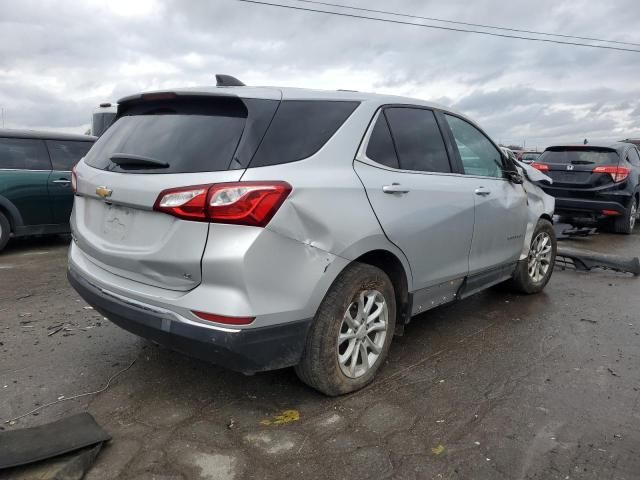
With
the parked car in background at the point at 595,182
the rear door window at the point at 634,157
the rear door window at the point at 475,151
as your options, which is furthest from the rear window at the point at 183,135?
the rear door window at the point at 634,157

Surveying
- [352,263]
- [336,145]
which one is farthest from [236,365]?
[336,145]

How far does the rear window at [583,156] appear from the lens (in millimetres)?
9167

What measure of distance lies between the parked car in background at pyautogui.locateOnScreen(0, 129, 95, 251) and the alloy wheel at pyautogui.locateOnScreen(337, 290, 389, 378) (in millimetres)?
Answer: 5356

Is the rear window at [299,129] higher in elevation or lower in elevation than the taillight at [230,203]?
higher

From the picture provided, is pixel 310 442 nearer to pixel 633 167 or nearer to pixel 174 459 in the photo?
pixel 174 459

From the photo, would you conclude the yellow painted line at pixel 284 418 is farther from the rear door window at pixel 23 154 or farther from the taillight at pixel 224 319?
the rear door window at pixel 23 154

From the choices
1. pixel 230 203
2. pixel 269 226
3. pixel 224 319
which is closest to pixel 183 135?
pixel 230 203

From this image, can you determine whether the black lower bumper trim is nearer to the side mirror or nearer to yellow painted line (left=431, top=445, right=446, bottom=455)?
the side mirror

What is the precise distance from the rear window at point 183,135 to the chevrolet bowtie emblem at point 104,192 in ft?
0.43

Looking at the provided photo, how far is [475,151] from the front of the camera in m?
4.26

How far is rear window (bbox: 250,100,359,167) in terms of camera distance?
2.64 metres

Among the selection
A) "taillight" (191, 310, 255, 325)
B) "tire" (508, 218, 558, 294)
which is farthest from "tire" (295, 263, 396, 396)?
"tire" (508, 218, 558, 294)

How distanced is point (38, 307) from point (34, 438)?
95.7 inches

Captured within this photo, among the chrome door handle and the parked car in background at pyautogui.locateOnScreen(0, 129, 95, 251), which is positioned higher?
the chrome door handle
